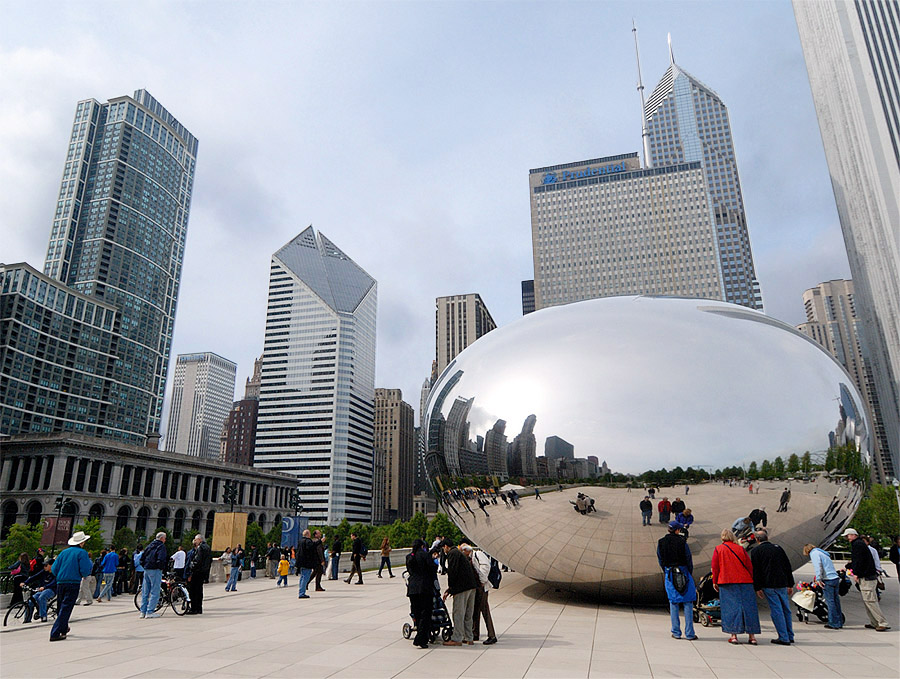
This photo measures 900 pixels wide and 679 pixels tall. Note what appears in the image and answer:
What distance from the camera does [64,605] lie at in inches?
360

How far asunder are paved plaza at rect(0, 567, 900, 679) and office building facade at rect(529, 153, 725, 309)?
129 m

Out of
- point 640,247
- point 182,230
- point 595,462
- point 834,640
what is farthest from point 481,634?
point 182,230

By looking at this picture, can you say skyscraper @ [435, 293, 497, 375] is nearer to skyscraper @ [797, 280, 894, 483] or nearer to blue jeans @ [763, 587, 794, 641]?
skyscraper @ [797, 280, 894, 483]

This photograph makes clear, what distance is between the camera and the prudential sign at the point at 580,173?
159 meters

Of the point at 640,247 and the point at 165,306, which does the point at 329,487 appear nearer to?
the point at 165,306

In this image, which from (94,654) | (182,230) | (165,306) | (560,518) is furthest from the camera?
(182,230)

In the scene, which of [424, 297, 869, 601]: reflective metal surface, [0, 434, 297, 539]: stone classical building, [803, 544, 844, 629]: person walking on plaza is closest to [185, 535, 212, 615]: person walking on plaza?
[424, 297, 869, 601]: reflective metal surface

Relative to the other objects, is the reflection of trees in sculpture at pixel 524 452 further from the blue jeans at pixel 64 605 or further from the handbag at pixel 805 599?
the blue jeans at pixel 64 605

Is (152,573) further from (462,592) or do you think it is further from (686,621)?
(686,621)

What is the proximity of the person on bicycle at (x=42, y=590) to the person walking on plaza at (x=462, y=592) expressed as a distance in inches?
310

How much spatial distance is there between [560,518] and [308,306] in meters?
178

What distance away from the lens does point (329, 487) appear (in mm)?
161500

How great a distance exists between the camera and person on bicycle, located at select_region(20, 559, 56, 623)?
10992 mm

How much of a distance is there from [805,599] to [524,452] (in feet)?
17.6
